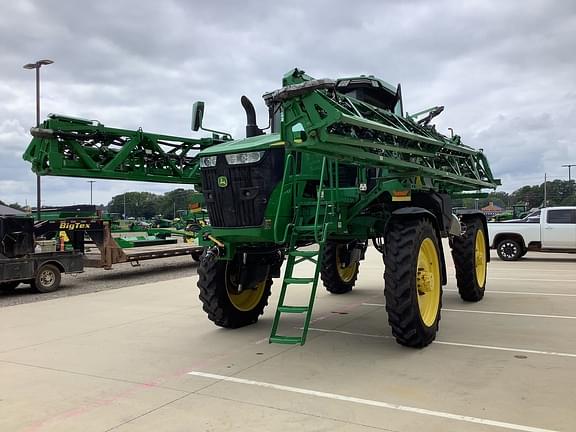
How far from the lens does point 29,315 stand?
864 cm

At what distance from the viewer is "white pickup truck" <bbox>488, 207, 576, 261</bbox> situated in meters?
16.0

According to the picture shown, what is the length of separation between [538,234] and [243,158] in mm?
13371

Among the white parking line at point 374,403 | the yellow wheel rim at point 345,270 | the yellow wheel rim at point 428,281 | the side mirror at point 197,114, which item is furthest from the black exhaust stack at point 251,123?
the yellow wheel rim at point 345,270

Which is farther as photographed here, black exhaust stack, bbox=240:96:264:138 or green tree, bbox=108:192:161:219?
green tree, bbox=108:192:161:219

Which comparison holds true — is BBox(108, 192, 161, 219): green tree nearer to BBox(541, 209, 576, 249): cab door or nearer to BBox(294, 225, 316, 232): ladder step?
A: BBox(541, 209, 576, 249): cab door

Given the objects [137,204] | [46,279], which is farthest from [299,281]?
[137,204]

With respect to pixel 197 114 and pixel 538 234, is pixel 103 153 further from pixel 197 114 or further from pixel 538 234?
pixel 538 234

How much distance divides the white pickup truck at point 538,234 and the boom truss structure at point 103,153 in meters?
11.2

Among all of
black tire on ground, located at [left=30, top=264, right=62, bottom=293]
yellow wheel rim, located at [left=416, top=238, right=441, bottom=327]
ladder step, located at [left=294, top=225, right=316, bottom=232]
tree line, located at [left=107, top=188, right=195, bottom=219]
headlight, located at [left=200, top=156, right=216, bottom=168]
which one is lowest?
black tire on ground, located at [left=30, top=264, right=62, bottom=293]

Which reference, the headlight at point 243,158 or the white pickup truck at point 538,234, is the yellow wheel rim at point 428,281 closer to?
the headlight at point 243,158

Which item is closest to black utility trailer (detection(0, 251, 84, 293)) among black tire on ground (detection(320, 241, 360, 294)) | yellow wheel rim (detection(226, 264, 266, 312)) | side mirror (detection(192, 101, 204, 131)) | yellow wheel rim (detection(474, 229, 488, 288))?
black tire on ground (detection(320, 241, 360, 294))

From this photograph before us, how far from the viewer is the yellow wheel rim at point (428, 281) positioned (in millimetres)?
6133

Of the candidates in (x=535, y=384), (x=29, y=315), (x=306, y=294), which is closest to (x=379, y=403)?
(x=535, y=384)

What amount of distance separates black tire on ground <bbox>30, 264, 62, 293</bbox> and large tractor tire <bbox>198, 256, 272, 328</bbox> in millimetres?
6083
